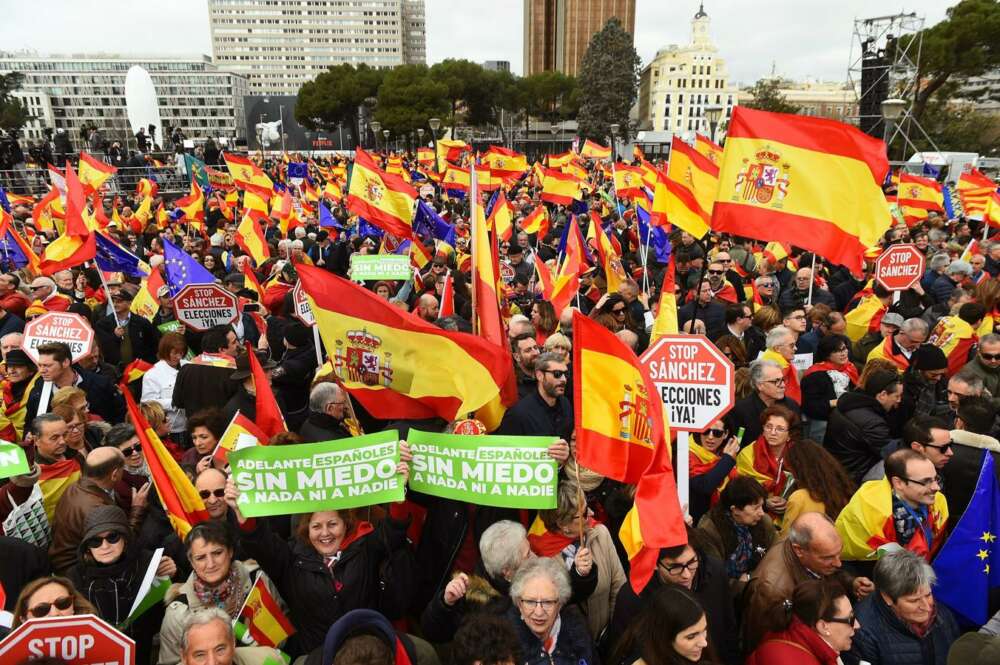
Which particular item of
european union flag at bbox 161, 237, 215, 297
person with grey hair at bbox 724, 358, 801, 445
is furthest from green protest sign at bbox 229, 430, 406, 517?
european union flag at bbox 161, 237, 215, 297

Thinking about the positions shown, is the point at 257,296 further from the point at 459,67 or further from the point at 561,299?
the point at 459,67

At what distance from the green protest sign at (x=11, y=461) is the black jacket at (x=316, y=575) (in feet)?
3.90

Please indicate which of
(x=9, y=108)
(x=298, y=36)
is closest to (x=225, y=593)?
(x=9, y=108)

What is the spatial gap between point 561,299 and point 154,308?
4.54 m

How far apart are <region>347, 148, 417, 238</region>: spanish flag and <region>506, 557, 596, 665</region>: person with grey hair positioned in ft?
23.4

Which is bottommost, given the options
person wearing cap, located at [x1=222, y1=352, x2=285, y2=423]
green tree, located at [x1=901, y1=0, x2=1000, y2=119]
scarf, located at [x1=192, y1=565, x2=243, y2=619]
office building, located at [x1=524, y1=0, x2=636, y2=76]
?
scarf, located at [x1=192, y1=565, x2=243, y2=619]

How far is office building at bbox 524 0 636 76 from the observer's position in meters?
138

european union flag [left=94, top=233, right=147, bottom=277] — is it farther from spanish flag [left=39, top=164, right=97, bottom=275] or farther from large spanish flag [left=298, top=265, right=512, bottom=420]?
large spanish flag [left=298, top=265, right=512, bottom=420]

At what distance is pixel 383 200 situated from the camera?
9.65 m

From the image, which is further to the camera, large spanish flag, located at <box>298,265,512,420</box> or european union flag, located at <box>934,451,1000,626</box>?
large spanish flag, located at <box>298,265,512,420</box>

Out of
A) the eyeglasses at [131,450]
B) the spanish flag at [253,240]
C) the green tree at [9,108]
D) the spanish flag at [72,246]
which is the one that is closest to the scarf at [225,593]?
the eyeglasses at [131,450]

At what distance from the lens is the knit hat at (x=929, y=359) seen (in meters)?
5.43

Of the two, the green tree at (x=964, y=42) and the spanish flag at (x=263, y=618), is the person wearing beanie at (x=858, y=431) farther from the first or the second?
the green tree at (x=964, y=42)

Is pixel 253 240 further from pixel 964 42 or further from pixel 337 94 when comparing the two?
pixel 337 94
